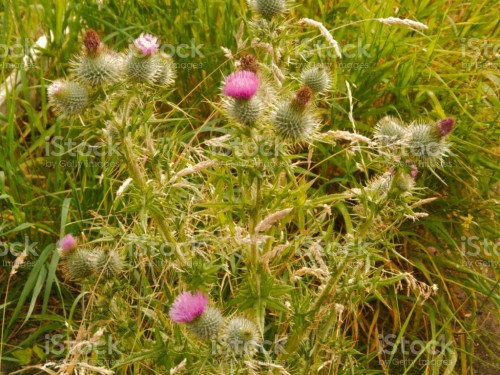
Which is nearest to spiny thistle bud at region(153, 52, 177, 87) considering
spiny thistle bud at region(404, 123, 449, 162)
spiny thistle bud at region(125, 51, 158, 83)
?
spiny thistle bud at region(125, 51, 158, 83)

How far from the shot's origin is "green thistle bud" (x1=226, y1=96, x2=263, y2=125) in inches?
90.2

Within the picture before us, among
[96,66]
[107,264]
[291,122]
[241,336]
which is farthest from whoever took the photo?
[107,264]

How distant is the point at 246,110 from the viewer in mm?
2301

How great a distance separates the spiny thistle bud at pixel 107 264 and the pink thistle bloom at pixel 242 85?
77 cm

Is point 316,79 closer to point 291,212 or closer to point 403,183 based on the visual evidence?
point 403,183

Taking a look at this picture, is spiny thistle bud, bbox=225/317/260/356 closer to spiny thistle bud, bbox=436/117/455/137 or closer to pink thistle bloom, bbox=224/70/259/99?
pink thistle bloom, bbox=224/70/259/99

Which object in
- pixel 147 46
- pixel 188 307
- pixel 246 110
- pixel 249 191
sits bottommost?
pixel 188 307

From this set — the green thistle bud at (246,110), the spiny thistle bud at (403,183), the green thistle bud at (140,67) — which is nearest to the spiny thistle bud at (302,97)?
the green thistle bud at (246,110)

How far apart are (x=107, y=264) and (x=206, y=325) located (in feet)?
1.71

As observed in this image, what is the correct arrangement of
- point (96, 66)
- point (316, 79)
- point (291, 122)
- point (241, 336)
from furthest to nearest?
1. point (316, 79)
2. point (96, 66)
3. point (291, 122)
4. point (241, 336)

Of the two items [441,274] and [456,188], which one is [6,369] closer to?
[441,274]

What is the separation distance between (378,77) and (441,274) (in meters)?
1.14

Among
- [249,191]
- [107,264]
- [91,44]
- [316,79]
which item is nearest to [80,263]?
[107,264]

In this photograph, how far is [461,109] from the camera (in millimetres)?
3994
